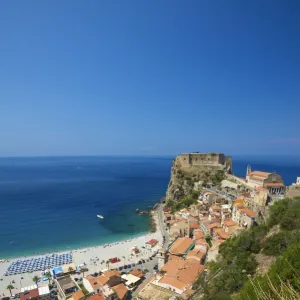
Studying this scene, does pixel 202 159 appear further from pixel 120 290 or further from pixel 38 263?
pixel 38 263

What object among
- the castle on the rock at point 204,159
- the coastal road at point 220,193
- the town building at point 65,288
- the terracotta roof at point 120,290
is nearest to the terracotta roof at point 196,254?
the terracotta roof at point 120,290

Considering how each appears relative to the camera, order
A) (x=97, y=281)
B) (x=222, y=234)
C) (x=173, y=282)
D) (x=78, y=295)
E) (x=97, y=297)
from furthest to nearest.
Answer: (x=222, y=234) → (x=97, y=281) → (x=78, y=295) → (x=97, y=297) → (x=173, y=282)

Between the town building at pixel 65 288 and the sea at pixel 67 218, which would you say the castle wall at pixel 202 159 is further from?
the town building at pixel 65 288

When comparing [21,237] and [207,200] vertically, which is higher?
[207,200]

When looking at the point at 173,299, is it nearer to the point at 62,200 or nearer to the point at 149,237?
the point at 149,237

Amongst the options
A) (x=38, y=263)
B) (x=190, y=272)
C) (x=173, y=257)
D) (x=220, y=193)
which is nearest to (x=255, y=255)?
(x=190, y=272)

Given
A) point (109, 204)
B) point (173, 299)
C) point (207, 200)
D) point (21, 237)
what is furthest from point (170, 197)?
point (173, 299)
